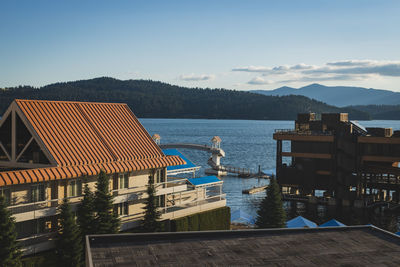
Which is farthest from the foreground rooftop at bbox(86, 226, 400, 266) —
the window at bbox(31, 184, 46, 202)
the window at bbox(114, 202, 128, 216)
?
the window at bbox(114, 202, 128, 216)

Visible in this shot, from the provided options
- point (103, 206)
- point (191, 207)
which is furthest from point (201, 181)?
point (103, 206)

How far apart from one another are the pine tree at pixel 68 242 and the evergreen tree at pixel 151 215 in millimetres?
6308

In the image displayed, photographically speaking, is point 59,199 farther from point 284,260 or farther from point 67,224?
point 284,260

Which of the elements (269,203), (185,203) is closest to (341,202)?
(269,203)

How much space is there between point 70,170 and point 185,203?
11.3 meters

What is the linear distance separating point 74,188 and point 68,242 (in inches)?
170

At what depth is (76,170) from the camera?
28375mm

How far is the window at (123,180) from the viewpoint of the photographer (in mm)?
32281

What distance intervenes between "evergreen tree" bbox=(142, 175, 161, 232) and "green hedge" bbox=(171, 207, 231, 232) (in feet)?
7.22

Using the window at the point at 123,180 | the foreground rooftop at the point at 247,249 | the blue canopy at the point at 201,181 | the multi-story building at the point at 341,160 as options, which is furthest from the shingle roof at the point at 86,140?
the multi-story building at the point at 341,160

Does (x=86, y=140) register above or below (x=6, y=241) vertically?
above

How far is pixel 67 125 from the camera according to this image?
31297 mm

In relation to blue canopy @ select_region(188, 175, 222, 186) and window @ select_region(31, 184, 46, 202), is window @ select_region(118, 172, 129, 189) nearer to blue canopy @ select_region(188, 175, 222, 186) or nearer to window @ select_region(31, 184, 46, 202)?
Result: window @ select_region(31, 184, 46, 202)

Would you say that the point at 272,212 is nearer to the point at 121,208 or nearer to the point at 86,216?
the point at 121,208
